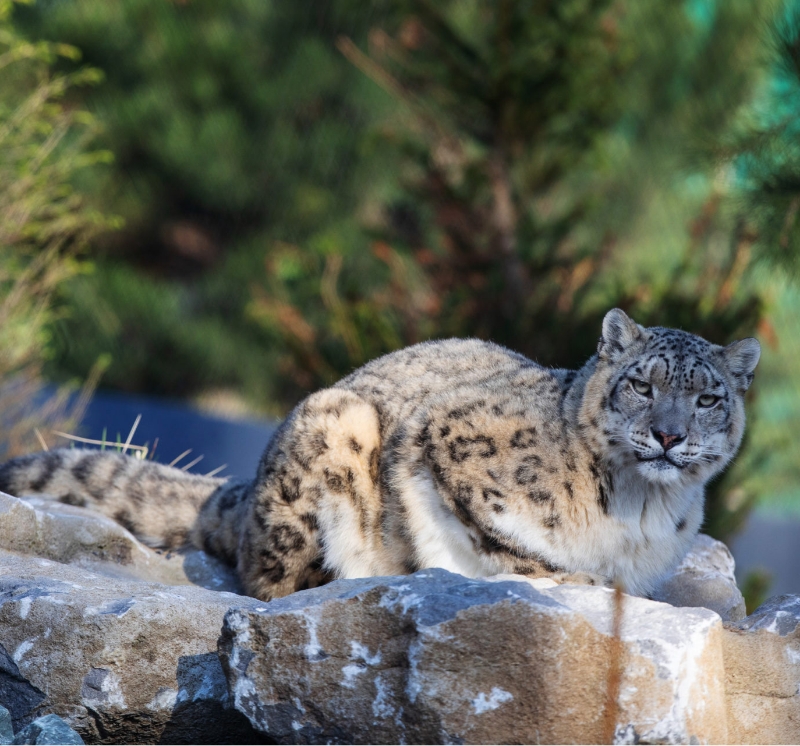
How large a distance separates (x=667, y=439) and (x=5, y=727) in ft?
9.29

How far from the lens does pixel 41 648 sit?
3852 mm

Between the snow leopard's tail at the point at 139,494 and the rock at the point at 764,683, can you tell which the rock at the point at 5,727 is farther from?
the rock at the point at 764,683

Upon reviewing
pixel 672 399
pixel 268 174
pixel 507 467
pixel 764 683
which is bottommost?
pixel 764 683

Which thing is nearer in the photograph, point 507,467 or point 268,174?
point 507,467

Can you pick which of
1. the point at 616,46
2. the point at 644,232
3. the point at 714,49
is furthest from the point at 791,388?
the point at 616,46

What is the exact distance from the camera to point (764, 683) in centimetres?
358

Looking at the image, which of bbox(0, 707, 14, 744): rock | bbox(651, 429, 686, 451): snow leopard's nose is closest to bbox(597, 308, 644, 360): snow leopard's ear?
bbox(651, 429, 686, 451): snow leopard's nose

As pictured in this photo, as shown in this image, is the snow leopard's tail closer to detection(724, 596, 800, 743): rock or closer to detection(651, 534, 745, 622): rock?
detection(651, 534, 745, 622): rock

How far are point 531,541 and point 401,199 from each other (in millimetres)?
13906

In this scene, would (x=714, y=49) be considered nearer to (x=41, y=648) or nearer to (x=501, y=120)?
(x=501, y=120)

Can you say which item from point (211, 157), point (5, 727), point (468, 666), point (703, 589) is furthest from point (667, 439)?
point (211, 157)

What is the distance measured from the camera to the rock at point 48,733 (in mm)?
3389

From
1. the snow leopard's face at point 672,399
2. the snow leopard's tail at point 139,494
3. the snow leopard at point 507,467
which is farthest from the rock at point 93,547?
the snow leopard's face at point 672,399

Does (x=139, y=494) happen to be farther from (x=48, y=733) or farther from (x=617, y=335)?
(x=617, y=335)
